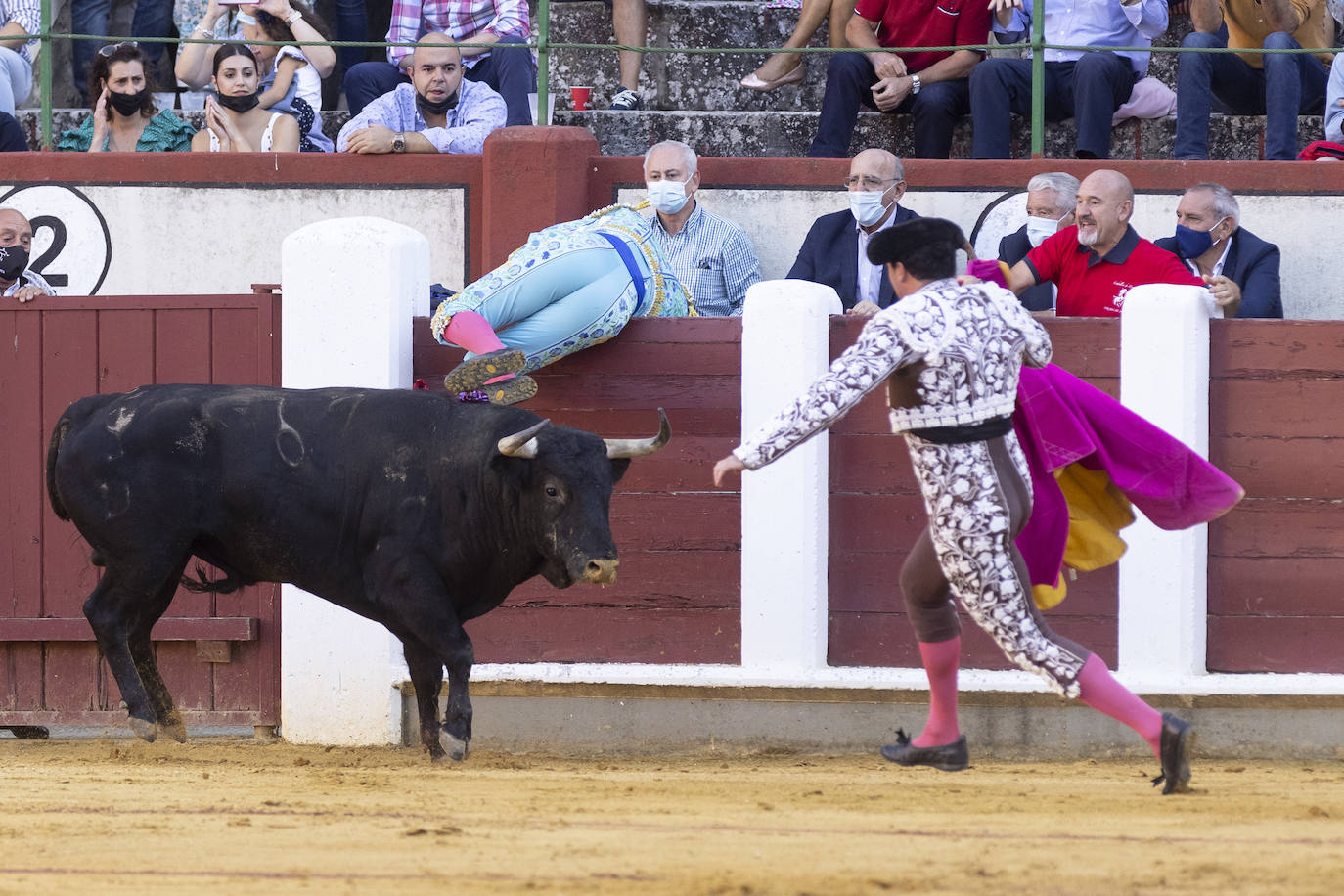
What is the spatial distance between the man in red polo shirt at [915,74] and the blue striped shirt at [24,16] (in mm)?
3703

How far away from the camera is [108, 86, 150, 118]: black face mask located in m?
7.80

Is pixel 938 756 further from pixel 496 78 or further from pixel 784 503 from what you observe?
pixel 496 78

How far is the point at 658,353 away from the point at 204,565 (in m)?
1.72

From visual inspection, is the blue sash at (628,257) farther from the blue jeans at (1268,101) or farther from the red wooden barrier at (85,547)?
the blue jeans at (1268,101)

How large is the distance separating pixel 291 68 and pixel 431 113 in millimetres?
901

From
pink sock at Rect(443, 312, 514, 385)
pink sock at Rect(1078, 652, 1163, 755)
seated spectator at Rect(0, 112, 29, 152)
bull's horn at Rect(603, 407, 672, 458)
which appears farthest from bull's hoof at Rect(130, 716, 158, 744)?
seated spectator at Rect(0, 112, 29, 152)

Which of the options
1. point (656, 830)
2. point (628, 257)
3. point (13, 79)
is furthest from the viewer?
point (13, 79)

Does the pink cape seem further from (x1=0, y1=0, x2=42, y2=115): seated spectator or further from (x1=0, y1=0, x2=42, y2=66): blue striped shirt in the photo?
(x1=0, y1=0, x2=42, y2=66): blue striped shirt

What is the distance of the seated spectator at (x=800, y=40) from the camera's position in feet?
26.4

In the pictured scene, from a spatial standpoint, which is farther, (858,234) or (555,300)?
(858,234)

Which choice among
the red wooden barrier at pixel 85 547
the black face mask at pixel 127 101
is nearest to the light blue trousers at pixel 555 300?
the red wooden barrier at pixel 85 547

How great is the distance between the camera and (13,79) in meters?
8.30

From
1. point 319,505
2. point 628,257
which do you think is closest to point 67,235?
point 628,257

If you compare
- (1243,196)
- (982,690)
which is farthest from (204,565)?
(1243,196)
